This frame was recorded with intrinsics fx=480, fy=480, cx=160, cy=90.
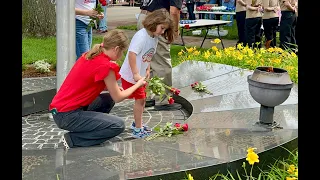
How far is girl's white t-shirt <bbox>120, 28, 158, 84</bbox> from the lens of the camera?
15.6 ft

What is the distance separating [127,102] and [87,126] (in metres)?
2.29

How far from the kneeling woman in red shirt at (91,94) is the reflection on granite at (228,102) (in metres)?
1.34

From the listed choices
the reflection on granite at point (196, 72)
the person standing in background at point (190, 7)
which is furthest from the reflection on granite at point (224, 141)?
the person standing in background at point (190, 7)

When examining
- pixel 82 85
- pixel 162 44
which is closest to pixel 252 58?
pixel 162 44

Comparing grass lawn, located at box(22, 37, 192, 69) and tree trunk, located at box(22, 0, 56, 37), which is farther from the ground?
tree trunk, located at box(22, 0, 56, 37)

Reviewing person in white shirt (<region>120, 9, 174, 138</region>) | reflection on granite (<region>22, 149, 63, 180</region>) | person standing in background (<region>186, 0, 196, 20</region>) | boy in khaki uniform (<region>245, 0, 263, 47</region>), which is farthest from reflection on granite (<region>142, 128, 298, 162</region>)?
person standing in background (<region>186, 0, 196, 20</region>)

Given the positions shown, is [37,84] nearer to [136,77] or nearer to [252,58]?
[136,77]

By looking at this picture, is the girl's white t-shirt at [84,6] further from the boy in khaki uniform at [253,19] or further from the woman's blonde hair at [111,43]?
the boy in khaki uniform at [253,19]

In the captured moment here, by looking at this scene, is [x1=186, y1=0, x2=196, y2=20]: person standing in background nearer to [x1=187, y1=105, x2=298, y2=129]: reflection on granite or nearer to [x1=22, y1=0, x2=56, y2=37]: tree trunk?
[x1=22, y1=0, x2=56, y2=37]: tree trunk

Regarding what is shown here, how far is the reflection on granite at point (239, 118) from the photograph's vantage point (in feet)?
14.9

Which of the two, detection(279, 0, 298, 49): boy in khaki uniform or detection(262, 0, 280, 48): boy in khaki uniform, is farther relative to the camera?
detection(262, 0, 280, 48): boy in khaki uniform

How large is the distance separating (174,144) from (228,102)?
1.69 metres

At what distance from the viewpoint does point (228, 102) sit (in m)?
5.52

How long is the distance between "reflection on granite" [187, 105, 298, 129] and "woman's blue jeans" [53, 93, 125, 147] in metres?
0.83
